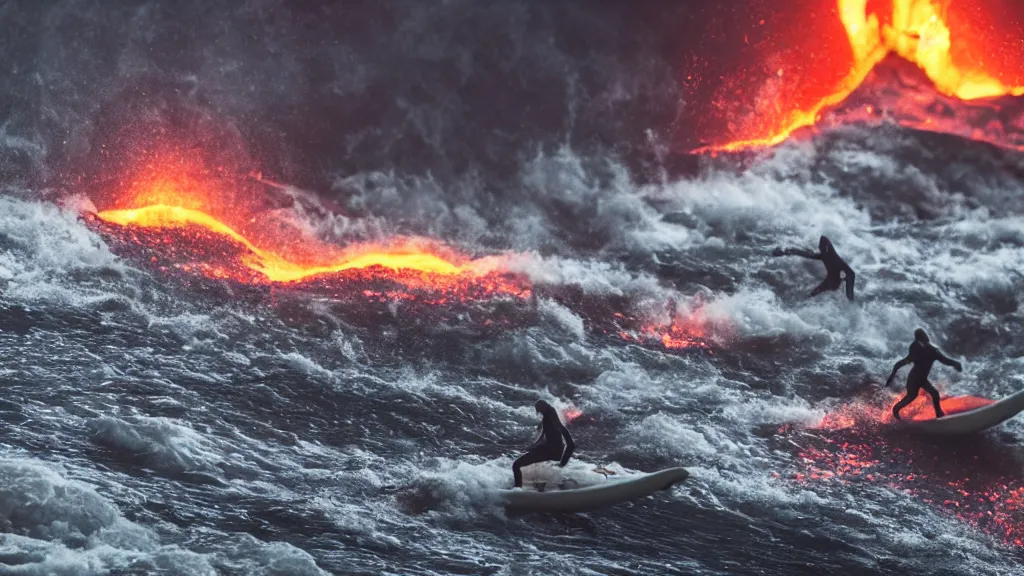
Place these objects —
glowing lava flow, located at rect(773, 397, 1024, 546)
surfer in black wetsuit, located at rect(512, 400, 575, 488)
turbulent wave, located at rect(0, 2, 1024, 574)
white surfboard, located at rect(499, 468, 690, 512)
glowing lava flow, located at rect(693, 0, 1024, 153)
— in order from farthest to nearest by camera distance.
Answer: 1. glowing lava flow, located at rect(693, 0, 1024, 153)
2. glowing lava flow, located at rect(773, 397, 1024, 546)
3. surfer in black wetsuit, located at rect(512, 400, 575, 488)
4. white surfboard, located at rect(499, 468, 690, 512)
5. turbulent wave, located at rect(0, 2, 1024, 574)

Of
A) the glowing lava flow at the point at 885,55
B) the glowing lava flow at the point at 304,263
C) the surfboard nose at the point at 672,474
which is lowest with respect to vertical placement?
the surfboard nose at the point at 672,474

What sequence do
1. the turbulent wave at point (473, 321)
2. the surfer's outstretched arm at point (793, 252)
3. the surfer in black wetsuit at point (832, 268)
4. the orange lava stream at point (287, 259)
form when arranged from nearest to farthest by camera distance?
the turbulent wave at point (473, 321), the surfer's outstretched arm at point (793, 252), the surfer in black wetsuit at point (832, 268), the orange lava stream at point (287, 259)

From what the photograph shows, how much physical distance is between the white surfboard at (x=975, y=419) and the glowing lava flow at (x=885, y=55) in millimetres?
9857

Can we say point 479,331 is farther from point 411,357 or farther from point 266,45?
point 266,45

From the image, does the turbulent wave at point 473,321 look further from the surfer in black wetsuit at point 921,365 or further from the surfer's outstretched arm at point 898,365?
the surfer in black wetsuit at point 921,365

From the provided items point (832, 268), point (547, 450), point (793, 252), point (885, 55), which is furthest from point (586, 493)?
point (885, 55)

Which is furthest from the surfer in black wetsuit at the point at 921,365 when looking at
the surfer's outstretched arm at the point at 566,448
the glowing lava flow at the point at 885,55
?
the glowing lava flow at the point at 885,55

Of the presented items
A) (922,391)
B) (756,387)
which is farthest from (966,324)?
(756,387)

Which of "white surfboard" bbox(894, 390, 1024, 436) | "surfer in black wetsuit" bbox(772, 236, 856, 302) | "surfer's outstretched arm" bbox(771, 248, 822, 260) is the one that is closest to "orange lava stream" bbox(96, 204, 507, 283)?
"surfer's outstretched arm" bbox(771, 248, 822, 260)

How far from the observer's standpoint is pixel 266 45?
24.7 m

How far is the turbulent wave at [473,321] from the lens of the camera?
1401cm

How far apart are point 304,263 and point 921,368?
10.7 m

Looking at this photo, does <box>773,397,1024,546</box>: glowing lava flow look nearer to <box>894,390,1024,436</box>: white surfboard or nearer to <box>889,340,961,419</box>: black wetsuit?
<box>894,390,1024,436</box>: white surfboard

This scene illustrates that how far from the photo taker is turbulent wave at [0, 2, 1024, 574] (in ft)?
46.0
